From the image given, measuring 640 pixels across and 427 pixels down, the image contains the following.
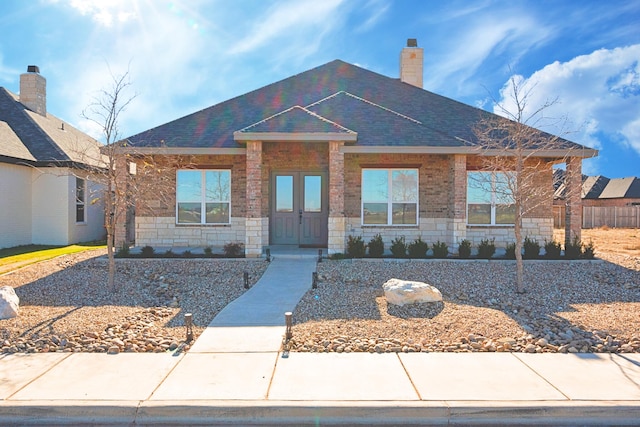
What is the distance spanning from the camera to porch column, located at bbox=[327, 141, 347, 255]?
11922 mm

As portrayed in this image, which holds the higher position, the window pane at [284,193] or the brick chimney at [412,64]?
the brick chimney at [412,64]

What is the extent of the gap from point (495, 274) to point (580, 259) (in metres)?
3.60

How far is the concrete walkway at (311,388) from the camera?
4270 millimetres

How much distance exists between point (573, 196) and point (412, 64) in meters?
9.06

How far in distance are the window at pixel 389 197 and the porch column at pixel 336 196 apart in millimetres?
2093

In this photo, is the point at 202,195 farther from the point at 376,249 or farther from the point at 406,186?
the point at 406,186

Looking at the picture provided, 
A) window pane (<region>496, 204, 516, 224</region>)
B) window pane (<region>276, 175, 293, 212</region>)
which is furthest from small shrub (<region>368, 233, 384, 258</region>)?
window pane (<region>496, 204, 516, 224</region>)

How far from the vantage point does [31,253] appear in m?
13.7

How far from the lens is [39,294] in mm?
8820

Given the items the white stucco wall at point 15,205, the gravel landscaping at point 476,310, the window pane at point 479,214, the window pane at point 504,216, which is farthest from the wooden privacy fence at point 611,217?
the white stucco wall at point 15,205

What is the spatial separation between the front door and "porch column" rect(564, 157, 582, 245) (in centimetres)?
761

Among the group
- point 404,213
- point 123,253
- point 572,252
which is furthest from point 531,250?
point 123,253

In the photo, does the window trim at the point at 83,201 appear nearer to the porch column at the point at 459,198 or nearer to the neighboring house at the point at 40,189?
the neighboring house at the point at 40,189

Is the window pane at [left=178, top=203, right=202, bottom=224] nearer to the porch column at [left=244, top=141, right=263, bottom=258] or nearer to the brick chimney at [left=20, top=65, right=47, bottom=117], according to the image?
the porch column at [left=244, top=141, right=263, bottom=258]
